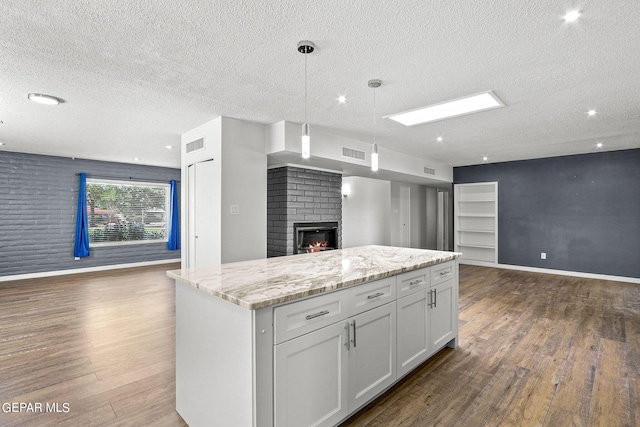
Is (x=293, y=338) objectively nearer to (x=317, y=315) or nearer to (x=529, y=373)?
(x=317, y=315)

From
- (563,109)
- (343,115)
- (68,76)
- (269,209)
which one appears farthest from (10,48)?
(563,109)

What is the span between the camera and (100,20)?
6.36 feet

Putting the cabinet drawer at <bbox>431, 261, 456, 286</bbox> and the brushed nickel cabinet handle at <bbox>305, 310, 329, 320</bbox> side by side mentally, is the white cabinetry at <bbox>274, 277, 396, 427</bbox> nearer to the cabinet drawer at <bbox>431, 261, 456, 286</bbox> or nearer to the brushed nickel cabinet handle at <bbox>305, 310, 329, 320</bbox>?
the brushed nickel cabinet handle at <bbox>305, 310, 329, 320</bbox>

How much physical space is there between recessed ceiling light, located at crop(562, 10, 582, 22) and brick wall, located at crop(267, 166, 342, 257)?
3.69 meters

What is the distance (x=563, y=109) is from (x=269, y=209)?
13.4 feet

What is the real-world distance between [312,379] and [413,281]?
→ 1.11 m

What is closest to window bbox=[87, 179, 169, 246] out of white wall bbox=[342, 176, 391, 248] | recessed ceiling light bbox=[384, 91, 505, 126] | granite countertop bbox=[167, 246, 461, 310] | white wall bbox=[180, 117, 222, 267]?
white wall bbox=[180, 117, 222, 267]

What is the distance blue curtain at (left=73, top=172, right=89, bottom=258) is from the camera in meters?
6.68

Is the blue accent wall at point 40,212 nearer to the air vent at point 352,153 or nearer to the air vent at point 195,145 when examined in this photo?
the air vent at point 195,145

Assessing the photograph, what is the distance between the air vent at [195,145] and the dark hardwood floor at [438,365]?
2159 mm

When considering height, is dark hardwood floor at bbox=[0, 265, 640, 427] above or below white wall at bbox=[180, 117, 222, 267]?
below

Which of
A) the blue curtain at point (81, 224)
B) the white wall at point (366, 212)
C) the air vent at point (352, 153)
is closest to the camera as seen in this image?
the air vent at point (352, 153)

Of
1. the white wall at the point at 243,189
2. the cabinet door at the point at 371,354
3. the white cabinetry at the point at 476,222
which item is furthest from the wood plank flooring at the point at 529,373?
the white cabinetry at the point at 476,222

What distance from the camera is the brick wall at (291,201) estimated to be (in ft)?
16.4
